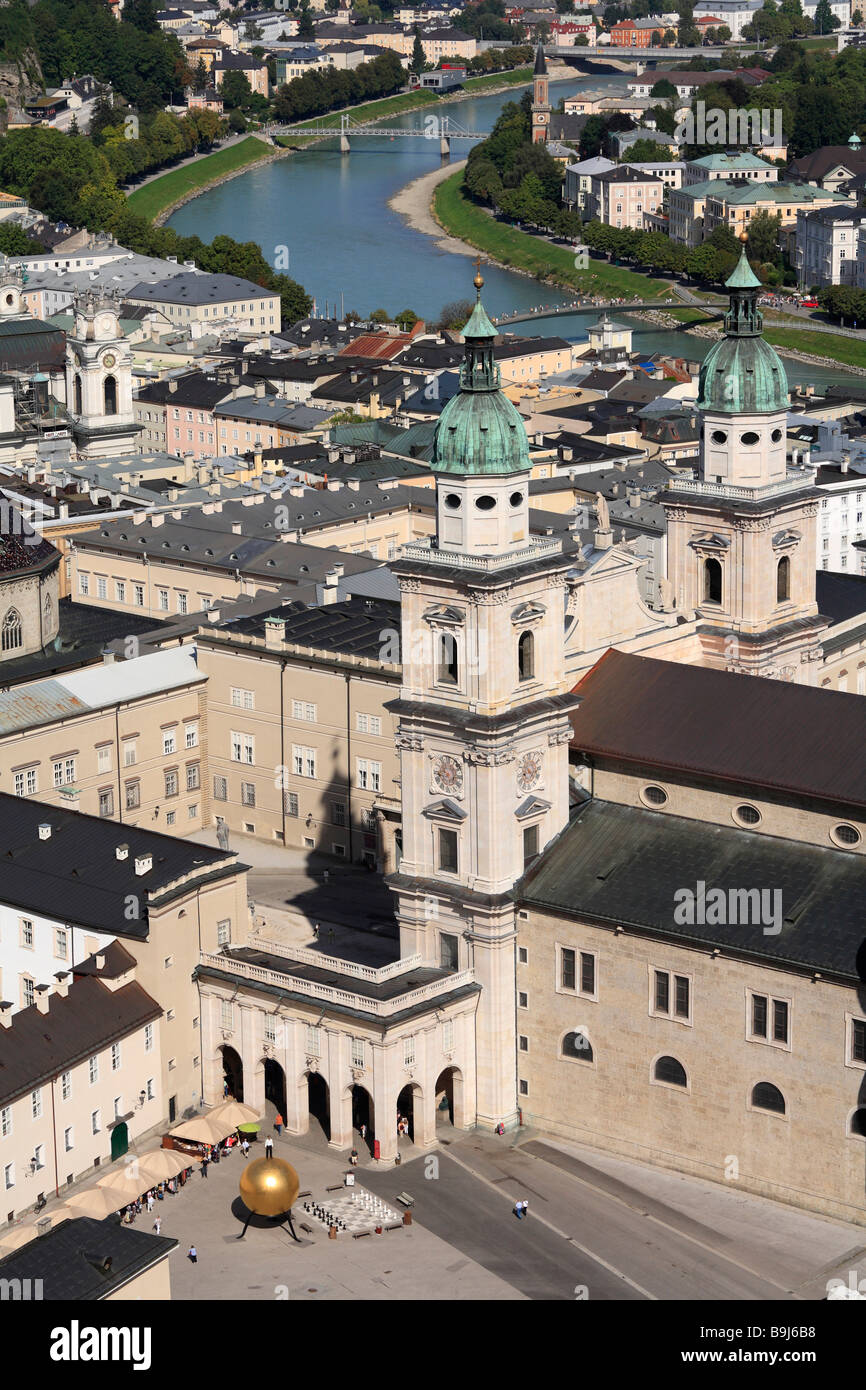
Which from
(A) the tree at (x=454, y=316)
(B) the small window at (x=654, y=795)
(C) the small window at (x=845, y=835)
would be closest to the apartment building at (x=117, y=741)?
(B) the small window at (x=654, y=795)

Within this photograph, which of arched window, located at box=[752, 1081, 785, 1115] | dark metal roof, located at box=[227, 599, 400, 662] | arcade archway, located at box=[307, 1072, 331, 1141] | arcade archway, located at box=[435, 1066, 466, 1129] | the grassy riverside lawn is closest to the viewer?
arched window, located at box=[752, 1081, 785, 1115]

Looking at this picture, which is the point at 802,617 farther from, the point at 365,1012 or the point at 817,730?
the point at 365,1012

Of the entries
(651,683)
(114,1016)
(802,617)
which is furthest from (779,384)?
(114,1016)

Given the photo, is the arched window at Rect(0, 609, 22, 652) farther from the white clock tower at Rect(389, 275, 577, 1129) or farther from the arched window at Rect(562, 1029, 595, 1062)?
the arched window at Rect(562, 1029, 595, 1062)

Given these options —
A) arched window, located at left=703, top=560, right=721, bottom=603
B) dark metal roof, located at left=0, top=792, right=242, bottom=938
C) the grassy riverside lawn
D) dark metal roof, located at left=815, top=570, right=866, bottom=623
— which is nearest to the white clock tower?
dark metal roof, located at left=0, top=792, right=242, bottom=938

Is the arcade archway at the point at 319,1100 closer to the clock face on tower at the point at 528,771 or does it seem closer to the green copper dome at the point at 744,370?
the clock face on tower at the point at 528,771
